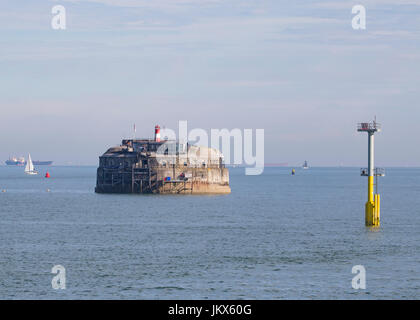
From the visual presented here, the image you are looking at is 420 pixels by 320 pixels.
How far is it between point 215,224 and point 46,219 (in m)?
24.3

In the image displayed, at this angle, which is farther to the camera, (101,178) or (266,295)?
(101,178)

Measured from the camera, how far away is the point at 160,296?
1598 inches

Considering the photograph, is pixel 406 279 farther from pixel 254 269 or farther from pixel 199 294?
pixel 199 294

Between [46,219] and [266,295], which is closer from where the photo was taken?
[266,295]

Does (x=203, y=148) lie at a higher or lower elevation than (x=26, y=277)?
higher

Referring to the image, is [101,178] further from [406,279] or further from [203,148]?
[406,279]

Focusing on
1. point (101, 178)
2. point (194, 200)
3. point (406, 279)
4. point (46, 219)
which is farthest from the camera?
point (101, 178)

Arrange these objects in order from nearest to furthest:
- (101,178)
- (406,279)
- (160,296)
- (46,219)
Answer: (160,296), (406,279), (46,219), (101,178)

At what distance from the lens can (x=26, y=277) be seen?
1811 inches

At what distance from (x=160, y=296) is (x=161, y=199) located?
95.6 m

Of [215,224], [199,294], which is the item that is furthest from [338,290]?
[215,224]

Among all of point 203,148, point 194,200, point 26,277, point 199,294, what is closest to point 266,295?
point 199,294

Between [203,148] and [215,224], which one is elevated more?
[203,148]
